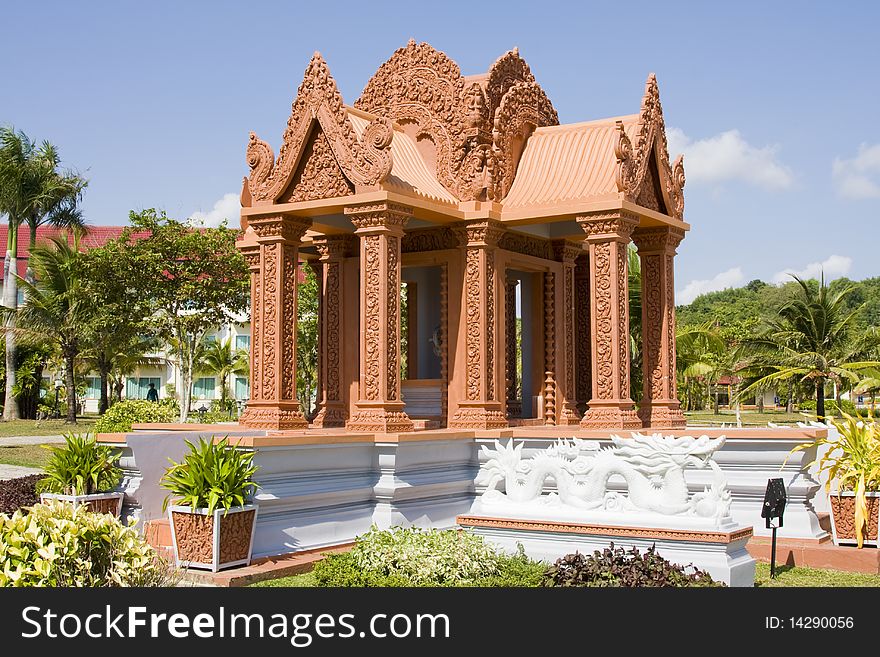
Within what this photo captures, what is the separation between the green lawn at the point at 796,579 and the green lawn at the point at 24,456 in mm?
12689

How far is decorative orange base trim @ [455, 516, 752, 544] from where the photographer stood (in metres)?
8.22

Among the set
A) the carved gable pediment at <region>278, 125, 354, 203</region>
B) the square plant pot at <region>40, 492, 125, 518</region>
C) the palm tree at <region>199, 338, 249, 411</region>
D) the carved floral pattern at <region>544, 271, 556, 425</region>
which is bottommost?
Result: the square plant pot at <region>40, 492, 125, 518</region>

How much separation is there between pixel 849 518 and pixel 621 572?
3.96 m

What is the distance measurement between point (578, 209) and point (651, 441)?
14.7 ft

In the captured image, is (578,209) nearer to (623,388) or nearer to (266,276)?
(623,388)

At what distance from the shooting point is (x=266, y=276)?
12.9m

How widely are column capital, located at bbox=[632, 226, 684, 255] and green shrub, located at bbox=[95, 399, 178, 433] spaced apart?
10.9 meters

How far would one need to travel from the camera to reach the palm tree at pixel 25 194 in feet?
116

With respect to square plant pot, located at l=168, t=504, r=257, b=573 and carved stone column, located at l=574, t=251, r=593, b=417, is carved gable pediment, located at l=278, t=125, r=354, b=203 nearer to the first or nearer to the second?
square plant pot, located at l=168, t=504, r=257, b=573

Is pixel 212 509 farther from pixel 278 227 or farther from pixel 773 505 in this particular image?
pixel 773 505

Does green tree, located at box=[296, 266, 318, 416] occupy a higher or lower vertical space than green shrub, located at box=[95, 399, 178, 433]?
higher

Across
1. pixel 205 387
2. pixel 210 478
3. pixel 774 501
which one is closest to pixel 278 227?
pixel 210 478

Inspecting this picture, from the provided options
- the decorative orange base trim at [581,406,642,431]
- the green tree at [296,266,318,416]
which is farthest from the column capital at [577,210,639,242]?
the green tree at [296,266,318,416]

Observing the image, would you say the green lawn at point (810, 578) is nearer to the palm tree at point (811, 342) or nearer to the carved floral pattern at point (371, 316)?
the carved floral pattern at point (371, 316)
